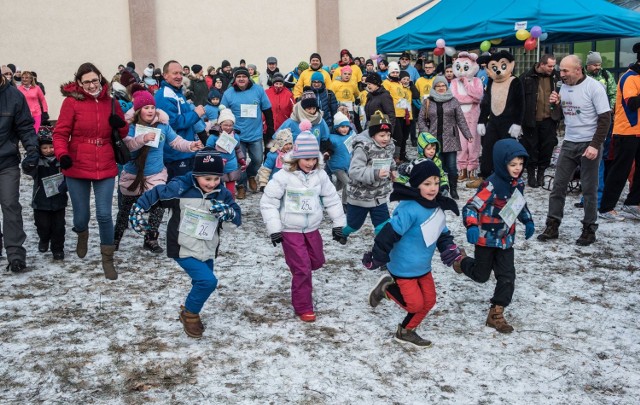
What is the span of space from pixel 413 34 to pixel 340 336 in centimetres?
1087

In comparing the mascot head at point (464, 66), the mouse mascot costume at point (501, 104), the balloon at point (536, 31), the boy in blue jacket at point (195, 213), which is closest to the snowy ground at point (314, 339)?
the boy in blue jacket at point (195, 213)

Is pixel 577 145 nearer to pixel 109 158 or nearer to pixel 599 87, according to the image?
pixel 599 87

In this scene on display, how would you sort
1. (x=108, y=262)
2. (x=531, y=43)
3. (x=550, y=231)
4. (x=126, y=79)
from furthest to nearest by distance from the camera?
(x=531, y=43), (x=126, y=79), (x=550, y=231), (x=108, y=262)

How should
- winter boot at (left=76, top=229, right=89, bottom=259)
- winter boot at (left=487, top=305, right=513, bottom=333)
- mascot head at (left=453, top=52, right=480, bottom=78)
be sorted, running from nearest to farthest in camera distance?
winter boot at (left=487, top=305, right=513, bottom=333) < winter boot at (left=76, top=229, right=89, bottom=259) < mascot head at (left=453, top=52, right=480, bottom=78)

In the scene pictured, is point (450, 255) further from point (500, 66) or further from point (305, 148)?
point (500, 66)

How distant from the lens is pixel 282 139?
301 inches

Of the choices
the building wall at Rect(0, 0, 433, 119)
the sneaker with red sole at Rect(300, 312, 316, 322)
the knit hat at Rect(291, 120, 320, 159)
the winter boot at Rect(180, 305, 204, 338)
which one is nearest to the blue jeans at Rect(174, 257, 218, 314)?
the winter boot at Rect(180, 305, 204, 338)

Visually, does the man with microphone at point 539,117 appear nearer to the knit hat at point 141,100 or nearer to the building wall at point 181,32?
the knit hat at point 141,100

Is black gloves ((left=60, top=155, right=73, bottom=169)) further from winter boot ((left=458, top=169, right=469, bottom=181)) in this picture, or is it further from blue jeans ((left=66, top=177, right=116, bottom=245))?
winter boot ((left=458, top=169, right=469, bottom=181))

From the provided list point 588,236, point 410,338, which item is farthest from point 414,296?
point 588,236

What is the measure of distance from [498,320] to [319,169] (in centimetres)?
196

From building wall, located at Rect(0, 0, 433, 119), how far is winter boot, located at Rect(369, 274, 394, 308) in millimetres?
19692

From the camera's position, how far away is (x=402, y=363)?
451 cm

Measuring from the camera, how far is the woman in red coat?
5891 mm
